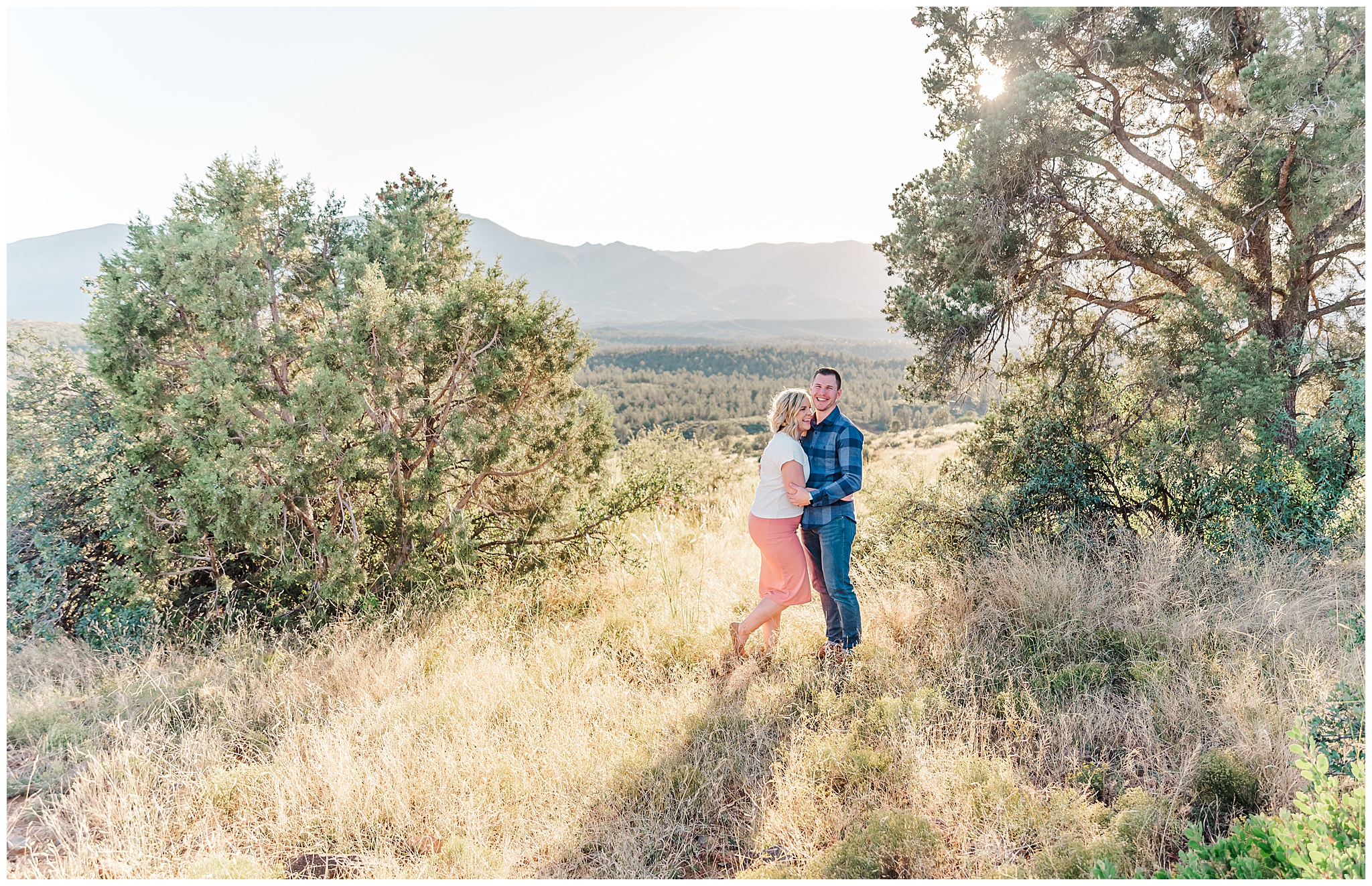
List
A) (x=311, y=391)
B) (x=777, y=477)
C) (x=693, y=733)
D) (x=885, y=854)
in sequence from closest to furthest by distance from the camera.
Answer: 1. (x=885, y=854)
2. (x=693, y=733)
3. (x=777, y=477)
4. (x=311, y=391)

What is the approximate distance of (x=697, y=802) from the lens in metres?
2.99

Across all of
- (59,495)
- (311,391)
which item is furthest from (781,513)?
(59,495)

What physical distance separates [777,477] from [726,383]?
104 metres

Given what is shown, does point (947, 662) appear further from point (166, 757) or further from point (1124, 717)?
point (166, 757)

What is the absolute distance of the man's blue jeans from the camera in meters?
4.12

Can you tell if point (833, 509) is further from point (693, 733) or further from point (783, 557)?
point (693, 733)

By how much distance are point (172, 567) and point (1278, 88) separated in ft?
33.0

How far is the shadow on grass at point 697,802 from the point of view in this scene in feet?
8.74

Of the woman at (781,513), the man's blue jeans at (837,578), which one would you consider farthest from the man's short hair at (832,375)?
the man's blue jeans at (837,578)

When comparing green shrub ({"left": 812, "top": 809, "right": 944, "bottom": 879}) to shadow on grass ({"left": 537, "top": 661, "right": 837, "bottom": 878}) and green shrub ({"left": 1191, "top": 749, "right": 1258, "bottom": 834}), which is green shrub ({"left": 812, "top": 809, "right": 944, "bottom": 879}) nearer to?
shadow on grass ({"left": 537, "top": 661, "right": 837, "bottom": 878})

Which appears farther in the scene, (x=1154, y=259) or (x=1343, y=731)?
(x=1154, y=259)

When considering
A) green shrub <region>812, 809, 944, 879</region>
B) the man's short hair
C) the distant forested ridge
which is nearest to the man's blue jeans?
the man's short hair

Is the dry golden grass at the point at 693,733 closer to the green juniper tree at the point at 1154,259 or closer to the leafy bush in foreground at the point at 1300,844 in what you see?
the leafy bush in foreground at the point at 1300,844

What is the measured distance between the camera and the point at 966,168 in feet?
21.1
